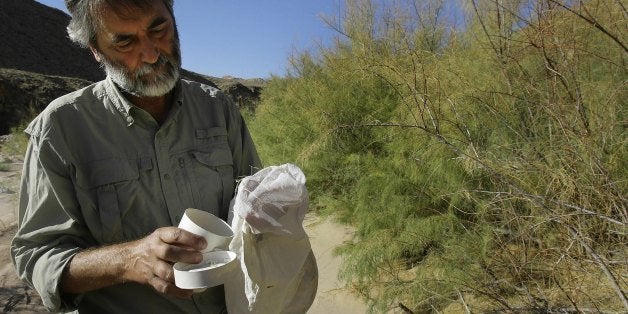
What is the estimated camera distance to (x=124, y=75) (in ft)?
4.58

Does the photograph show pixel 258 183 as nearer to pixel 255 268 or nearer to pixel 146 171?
pixel 255 268

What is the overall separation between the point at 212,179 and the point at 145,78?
336 millimetres

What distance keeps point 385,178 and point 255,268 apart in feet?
11.2

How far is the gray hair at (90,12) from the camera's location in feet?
4.45

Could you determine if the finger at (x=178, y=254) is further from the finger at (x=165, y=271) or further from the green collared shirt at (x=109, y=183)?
the green collared shirt at (x=109, y=183)

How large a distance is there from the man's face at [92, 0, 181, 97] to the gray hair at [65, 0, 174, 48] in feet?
0.05

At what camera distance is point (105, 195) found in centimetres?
130

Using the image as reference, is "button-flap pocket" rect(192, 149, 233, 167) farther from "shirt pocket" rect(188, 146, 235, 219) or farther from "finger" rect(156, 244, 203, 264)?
"finger" rect(156, 244, 203, 264)

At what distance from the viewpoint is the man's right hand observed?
109 centimetres

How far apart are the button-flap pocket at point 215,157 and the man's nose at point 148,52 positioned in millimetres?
285

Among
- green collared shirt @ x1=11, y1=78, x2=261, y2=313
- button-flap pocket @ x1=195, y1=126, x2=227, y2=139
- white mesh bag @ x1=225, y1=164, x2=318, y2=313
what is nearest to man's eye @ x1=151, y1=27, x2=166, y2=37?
green collared shirt @ x1=11, y1=78, x2=261, y2=313

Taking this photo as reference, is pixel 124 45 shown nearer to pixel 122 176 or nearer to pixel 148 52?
pixel 148 52

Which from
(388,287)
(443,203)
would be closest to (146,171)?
(388,287)

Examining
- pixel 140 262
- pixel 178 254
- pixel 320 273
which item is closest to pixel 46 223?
pixel 140 262
